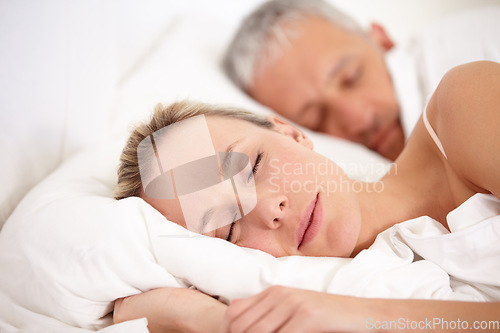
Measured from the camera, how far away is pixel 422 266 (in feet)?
2.36

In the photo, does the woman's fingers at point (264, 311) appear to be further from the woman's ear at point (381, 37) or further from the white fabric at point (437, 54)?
the woman's ear at point (381, 37)

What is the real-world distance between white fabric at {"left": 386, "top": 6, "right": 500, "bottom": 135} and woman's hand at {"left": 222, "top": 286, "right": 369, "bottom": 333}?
2.85ft

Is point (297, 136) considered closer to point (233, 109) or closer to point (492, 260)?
point (233, 109)

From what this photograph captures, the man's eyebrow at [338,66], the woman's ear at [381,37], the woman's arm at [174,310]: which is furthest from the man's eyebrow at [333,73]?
the woman's arm at [174,310]

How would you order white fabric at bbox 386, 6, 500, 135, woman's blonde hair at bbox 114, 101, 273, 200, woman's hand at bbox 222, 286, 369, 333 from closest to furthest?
woman's hand at bbox 222, 286, 369, 333 → woman's blonde hair at bbox 114, 101, 273, 200 → white fabric at bbox 386, 6, 500, 135

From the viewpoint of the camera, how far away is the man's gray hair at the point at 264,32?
4.87 feet

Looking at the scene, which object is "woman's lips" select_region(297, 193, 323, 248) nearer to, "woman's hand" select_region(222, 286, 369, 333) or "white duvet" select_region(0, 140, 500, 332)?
"white duvet" select_region(0, 140, 500, 332)

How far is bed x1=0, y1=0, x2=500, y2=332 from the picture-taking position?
71cm

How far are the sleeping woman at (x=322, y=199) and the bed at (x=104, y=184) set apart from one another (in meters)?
0.04

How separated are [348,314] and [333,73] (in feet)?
3.15

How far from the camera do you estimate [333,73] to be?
1.40 metres

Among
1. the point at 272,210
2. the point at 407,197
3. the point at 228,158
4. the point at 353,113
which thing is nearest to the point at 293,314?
the point at 272,210

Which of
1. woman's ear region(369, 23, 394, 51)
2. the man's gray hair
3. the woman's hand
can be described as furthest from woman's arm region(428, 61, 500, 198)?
woman's ear region(369, 23, 394, 51)

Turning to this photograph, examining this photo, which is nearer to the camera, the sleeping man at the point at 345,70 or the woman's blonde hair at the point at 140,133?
the woman's blonde hair at the point at 140,133
